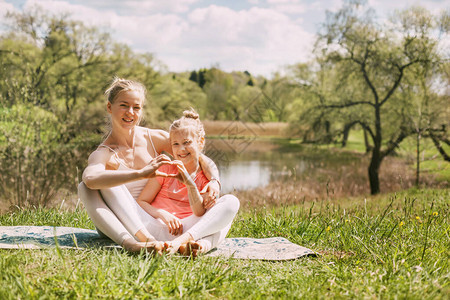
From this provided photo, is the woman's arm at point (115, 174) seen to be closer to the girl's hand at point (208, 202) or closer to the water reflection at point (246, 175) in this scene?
the girl's hand at point (208, 202)

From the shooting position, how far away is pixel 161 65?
3462 cm

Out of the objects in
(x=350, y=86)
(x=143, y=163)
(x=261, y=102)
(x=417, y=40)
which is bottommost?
(x=143, y=163)

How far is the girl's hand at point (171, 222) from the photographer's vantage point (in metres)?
3.29

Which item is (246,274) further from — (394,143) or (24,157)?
(394,143)

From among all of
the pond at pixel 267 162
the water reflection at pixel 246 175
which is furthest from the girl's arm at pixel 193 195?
the water reflection at pixel 246 175

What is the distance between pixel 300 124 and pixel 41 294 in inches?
633

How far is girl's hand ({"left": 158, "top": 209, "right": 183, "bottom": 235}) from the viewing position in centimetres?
329

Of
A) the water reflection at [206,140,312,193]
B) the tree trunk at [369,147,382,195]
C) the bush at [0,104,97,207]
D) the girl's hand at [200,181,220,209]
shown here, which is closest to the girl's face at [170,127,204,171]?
the girl's hand at [200,181,220,209]

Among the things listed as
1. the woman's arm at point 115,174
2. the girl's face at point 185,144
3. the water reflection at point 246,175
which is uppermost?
the girl's face at point 185,144

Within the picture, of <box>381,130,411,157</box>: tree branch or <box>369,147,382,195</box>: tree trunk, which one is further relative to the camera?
<box>369,147,382,195</box>: tree trunk

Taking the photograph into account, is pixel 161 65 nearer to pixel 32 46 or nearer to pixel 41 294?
pixel 32 46

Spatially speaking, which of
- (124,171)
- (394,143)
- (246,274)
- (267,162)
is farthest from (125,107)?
(267,162)

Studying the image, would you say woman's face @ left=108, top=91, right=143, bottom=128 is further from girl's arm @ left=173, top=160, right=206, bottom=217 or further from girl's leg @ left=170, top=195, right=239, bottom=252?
girl's leg @ left=170, top=195, right=239, bottom=252

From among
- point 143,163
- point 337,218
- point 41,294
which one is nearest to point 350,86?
point 337,218
